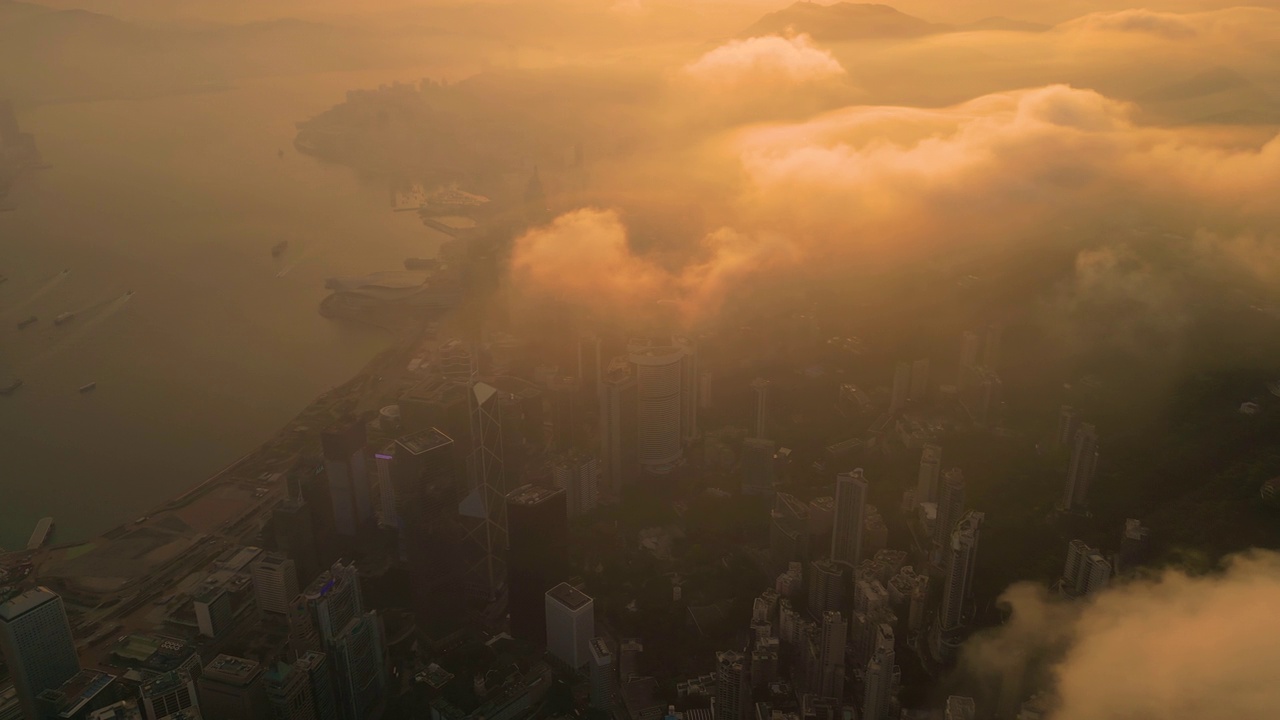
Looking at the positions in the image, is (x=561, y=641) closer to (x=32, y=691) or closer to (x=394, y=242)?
(x=32, y=691)

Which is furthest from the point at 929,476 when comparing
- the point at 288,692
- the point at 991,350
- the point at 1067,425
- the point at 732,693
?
the point at 288,692

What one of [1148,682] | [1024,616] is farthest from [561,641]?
[1148,682]

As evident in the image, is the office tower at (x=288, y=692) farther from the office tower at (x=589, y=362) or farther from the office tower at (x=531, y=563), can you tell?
the office tower at (x=589, y=362)

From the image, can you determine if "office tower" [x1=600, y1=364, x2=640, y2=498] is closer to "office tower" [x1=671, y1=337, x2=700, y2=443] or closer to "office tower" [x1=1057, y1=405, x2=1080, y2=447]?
"office tower" [x1=671, y1=337, x2=700, y2=443]

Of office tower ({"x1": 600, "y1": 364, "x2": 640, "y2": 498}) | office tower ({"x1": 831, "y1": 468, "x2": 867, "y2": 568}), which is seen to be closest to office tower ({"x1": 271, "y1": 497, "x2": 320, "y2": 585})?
office tower ({"x1": 600, "y1": 364, "x2": 640, "y2": 498})

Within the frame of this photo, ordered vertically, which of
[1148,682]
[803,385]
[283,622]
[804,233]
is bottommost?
[283,622]

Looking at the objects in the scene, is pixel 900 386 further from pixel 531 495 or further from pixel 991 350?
pixel 531 495

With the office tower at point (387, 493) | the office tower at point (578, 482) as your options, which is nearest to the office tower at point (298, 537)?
the office tower at point (387, 493)
